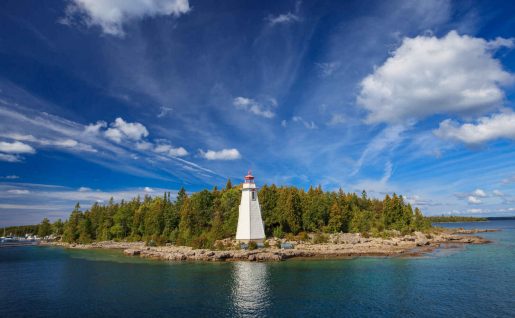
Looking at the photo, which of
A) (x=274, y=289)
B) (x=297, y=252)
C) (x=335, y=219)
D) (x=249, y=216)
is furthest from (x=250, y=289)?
(x=335, y=219)

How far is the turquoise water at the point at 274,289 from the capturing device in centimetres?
2700

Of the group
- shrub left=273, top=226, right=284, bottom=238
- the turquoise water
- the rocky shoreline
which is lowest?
the turquoise water

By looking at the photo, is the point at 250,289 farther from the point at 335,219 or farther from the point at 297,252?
the point at 335,219

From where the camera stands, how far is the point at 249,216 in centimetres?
6481

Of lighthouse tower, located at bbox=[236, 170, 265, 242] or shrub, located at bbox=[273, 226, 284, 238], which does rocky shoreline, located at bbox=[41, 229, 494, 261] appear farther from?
shrub, located at bbox=[273, 226, 284, 238]

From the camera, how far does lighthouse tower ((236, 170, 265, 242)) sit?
64.9 m

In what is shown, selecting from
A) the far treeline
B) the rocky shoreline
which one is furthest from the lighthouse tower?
the far treeline

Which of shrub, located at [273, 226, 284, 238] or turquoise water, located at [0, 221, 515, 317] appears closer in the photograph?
turquoise water, located at [0, 221, 515, 317]

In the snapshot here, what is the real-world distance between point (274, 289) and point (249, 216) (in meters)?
31.4

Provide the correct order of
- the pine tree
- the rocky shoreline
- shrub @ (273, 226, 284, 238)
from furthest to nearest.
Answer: the pine tree < shrub @ (273, 226, 284, 238) < the rocky shoreline

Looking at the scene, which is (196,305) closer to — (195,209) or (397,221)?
(195,209)

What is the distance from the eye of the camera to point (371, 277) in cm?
3828

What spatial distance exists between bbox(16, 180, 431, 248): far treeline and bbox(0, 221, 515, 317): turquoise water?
86.3ft

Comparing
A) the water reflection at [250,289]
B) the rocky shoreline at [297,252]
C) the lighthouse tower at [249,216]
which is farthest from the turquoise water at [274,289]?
the lighthouse tower at [249,216]
